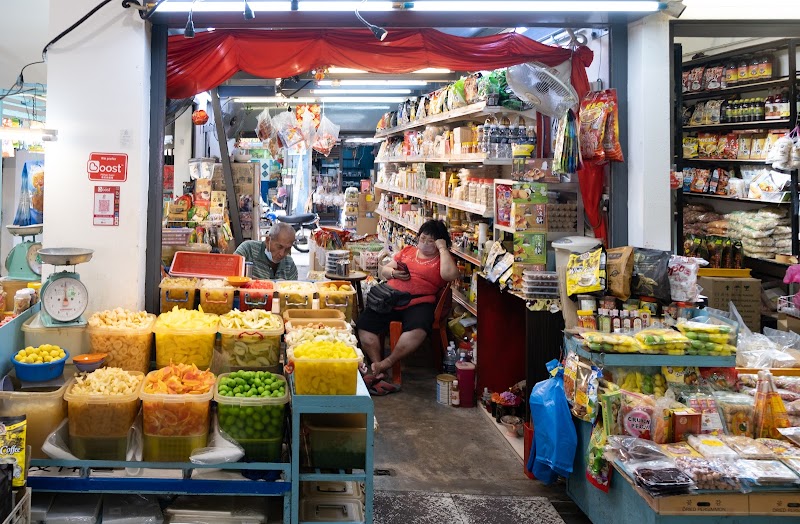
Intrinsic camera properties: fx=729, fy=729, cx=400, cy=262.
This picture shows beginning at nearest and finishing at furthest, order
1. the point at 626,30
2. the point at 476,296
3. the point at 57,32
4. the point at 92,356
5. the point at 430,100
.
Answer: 1. the point at 92,356
2. the point at 57,32
3. the point at 626,30
4. the point at 476,296
5. the point at 430,100

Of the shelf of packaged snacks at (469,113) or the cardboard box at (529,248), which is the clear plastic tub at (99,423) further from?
the shelf of packaged snacks at (469,113)

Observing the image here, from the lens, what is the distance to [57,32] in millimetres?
4719

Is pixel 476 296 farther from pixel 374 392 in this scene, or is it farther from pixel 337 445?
pixel 337 445

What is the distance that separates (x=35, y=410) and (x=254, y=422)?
1.09 m

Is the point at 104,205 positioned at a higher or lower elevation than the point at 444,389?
higher

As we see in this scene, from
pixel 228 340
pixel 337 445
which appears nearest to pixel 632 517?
pixel 337 445

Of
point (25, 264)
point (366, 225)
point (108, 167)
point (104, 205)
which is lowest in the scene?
point (366, 225)

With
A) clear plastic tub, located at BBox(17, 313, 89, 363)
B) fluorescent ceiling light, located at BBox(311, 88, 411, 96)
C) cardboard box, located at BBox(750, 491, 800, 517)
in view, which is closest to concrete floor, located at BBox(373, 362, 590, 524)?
cardboard box, located at BBox(750, 491, 800, 517)

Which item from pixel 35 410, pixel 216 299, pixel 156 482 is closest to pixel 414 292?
pixel 216 299

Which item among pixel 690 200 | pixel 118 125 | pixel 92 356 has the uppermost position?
pixel 118 125

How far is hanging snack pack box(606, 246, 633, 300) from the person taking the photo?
4715mm

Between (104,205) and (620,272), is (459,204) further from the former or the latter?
(104,205)

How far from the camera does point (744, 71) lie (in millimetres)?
7496

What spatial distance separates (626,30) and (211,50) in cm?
297
